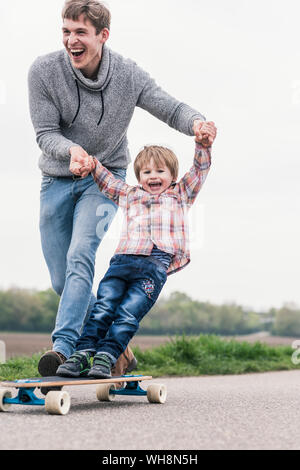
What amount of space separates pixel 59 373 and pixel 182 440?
1.03 m

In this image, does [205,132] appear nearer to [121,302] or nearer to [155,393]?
[121,302]

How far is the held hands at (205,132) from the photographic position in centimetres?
363

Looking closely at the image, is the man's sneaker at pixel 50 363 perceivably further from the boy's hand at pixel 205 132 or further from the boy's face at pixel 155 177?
the boy's hand at pixel 205 132

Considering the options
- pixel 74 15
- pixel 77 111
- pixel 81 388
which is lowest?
pixel 81 388

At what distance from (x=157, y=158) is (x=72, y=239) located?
26.9 inches

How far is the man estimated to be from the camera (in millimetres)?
3678

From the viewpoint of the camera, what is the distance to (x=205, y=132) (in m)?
3.63

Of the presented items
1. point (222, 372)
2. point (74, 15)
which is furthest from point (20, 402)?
point (222, 372)

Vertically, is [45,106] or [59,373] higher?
[45,106]

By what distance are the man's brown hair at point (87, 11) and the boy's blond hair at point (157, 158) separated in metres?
0.73

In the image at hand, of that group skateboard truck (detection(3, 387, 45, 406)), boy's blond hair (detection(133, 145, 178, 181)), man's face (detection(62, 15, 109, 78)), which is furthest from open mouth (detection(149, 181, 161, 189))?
skateboard truck (detection(3, 387, 45, 406))

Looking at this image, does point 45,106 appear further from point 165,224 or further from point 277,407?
point 277,407

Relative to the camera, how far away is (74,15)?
12.0ft

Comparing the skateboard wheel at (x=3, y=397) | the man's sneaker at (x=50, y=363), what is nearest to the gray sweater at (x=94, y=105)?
the man's sneaker at (x=50, y=363)
